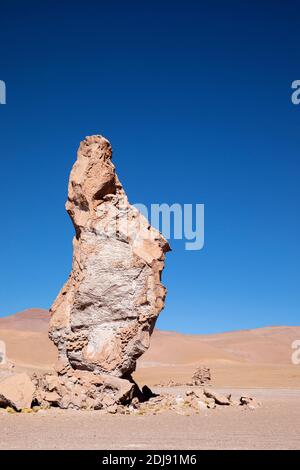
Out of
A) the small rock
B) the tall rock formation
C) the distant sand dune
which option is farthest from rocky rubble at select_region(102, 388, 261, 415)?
the distant sand dune

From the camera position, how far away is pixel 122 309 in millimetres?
16609

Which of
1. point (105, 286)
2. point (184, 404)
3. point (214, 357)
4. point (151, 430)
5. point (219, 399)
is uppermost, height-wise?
point (214, 357)

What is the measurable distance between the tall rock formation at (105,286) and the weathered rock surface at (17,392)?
1.55m

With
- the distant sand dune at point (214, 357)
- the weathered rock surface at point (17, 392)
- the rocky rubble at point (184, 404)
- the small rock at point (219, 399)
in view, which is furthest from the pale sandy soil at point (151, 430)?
the distant sand dune at point (214, 357)

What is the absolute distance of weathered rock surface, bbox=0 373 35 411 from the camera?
14.5m

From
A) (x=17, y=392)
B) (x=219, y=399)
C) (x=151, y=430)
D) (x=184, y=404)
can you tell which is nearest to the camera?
(x=151, y=430)

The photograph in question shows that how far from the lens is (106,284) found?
54.7 ft

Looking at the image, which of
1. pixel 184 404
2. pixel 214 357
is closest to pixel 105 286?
pixel 184 404

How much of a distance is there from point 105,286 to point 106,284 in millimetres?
65

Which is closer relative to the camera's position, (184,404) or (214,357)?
(184,404)

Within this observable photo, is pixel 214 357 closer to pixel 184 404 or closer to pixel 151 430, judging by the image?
pixel 184 404

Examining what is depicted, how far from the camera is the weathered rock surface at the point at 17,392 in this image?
47.7 feet

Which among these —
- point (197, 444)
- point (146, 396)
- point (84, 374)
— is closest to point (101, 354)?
point (84, 374)
